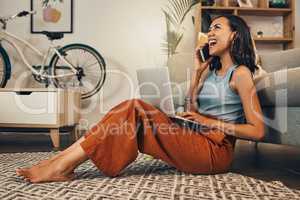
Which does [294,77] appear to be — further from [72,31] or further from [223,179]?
[72,31]

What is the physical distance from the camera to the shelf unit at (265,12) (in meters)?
3.75

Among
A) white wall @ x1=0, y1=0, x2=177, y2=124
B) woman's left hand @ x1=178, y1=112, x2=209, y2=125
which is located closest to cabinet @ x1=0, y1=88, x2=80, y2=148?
white wall @ x1=0, y1=0, x2=177, y2=124

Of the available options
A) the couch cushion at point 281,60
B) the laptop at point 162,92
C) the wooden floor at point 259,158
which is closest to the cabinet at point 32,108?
the wooden floor at point 259,158

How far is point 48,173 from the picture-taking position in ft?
4.76

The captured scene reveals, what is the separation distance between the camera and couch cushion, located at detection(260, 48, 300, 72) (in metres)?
2.46

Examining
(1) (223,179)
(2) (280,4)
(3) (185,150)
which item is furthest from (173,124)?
(2) (280,4)

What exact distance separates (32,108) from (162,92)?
4.64 ft

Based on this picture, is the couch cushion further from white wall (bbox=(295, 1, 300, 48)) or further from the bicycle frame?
the bicycle frame

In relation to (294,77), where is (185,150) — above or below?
below

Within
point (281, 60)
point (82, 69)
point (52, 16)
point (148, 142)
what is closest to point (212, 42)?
point (148, 142)

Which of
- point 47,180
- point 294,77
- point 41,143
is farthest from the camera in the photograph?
point 41,143

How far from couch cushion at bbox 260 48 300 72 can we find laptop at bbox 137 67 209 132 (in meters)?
1.01

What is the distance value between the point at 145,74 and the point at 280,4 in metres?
2.35

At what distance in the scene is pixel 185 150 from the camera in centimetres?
156
